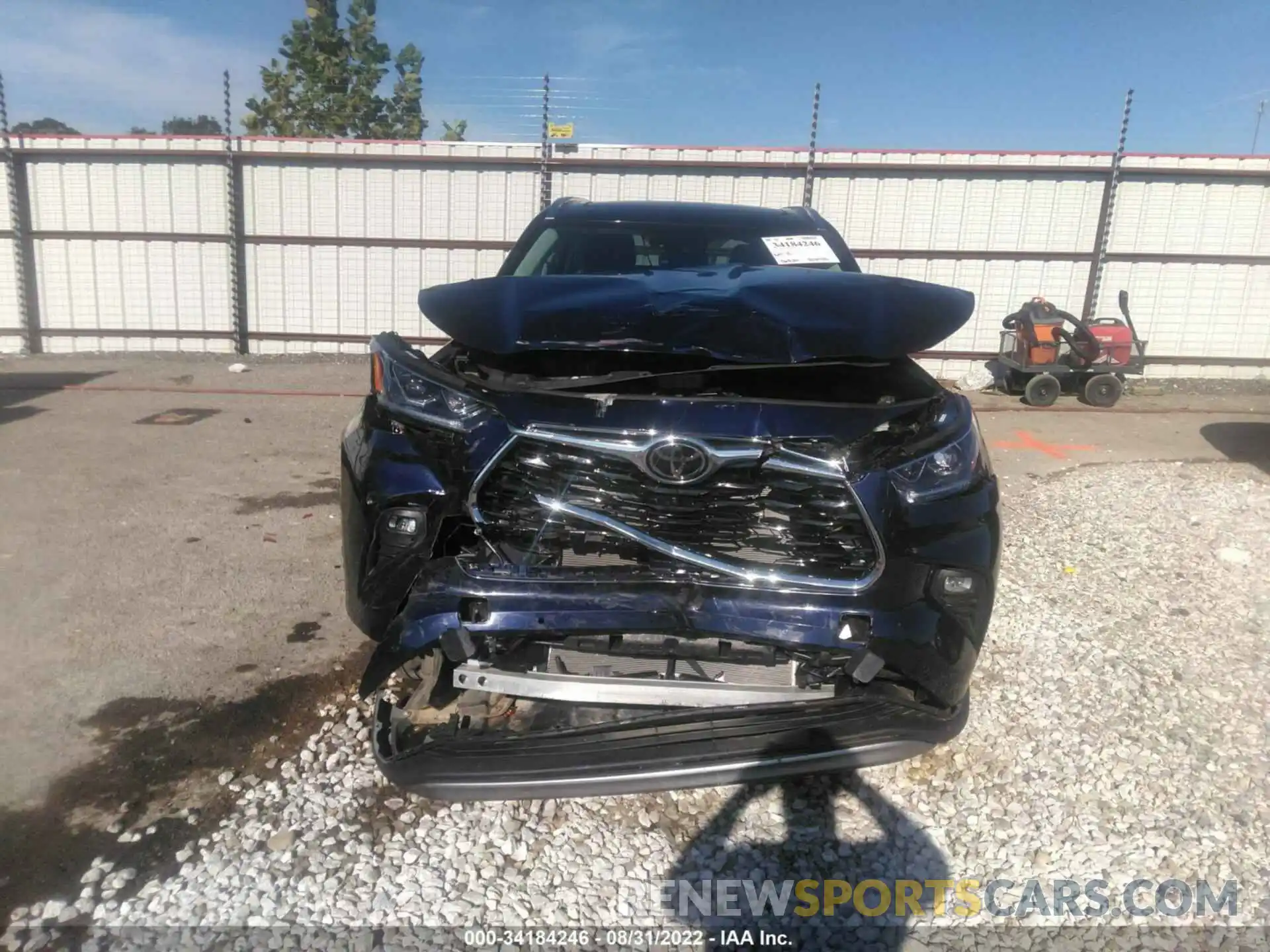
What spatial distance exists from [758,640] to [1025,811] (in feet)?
3.41

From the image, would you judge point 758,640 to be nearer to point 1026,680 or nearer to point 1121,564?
point 1026,680

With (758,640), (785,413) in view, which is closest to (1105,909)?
(758,640)

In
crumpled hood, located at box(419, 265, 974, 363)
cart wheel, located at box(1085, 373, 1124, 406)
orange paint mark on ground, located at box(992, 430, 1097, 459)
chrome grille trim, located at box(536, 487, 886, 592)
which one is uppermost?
crumpled hood, located at box(419, 265, 974, 363)

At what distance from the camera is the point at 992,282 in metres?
10.6

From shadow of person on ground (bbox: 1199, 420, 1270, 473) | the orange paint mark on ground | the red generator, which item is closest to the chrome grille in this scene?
the orange paint mark on ground

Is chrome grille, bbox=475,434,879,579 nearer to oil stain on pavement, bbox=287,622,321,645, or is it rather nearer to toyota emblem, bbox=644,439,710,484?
toyota emblem, bbox=644,439,710,484

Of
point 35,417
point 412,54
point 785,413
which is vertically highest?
point 412,54

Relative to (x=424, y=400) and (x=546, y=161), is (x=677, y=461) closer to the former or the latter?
(x=424, y=400)

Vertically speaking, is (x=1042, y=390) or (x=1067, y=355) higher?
(x=1067, y=355)

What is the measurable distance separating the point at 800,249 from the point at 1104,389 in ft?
21.6

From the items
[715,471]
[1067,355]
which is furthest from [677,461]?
[1067,355]

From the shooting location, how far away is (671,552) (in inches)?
86.2

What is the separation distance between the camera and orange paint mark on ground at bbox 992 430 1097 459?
7.07 m

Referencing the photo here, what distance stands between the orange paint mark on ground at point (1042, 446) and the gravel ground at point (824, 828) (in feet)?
12.9
